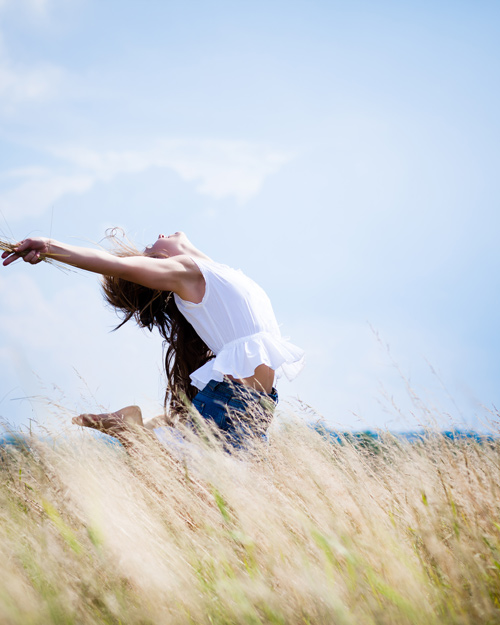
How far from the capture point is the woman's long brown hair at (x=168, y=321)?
10.4ft

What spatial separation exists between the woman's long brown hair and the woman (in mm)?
20

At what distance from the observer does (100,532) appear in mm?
1597

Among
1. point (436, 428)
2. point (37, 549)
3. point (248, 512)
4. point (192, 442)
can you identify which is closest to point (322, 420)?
point (436, 428)

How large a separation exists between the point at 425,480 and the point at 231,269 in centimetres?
178

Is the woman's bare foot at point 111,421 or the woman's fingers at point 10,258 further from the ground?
the woman's fingers at point 10,258

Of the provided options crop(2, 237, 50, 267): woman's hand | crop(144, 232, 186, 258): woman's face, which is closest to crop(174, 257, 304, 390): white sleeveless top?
crop(144, 232, 186, 258): woman's face

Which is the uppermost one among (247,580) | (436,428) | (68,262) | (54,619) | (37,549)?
(68,262)

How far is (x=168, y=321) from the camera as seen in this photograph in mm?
3303

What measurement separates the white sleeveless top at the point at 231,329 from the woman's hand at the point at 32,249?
81cm

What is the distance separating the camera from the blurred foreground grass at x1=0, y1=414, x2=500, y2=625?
1228 millimetres

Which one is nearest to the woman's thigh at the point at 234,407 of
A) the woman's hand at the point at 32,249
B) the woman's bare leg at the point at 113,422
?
the woman's bare leg at the point at 113,422

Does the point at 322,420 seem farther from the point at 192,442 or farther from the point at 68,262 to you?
the point at 68,262

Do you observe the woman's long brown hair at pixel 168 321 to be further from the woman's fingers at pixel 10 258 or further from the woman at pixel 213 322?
the woman's fingers at pixel 10 258

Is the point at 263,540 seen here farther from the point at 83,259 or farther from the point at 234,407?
the point at 83,259
